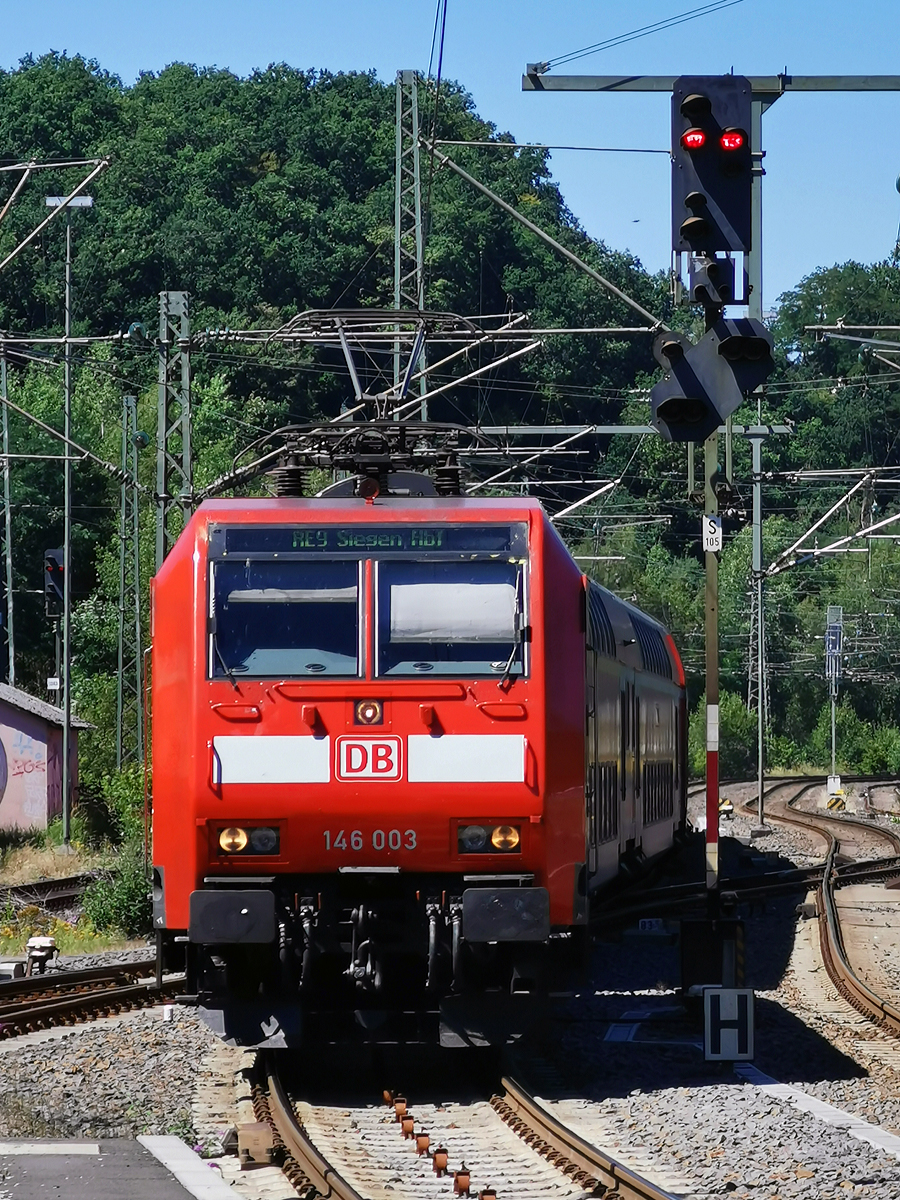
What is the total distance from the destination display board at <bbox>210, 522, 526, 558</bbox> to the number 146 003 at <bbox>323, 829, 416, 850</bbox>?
5.34ft

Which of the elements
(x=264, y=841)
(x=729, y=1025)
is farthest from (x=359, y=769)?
(x=729, y=1025)

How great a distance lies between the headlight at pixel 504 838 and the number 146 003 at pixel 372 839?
0.46 m

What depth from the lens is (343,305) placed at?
2975 inches

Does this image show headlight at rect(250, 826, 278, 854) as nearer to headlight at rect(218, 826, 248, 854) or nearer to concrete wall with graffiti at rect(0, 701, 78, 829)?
headlight at rect(218, 826, 248, 854)

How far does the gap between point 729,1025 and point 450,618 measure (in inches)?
124

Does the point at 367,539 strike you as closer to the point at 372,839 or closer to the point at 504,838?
the point at 372,839

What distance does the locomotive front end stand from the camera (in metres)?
10.3

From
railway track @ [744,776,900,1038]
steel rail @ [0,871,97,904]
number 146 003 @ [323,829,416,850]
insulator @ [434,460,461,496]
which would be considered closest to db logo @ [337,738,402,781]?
number 146 003 @ [323,829,416,850]

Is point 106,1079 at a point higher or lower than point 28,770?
higher

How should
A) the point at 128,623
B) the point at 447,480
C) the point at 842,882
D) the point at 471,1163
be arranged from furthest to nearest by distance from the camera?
the point at 128,623, the point at 842,882, the point at 447,480, the point at 471,1163

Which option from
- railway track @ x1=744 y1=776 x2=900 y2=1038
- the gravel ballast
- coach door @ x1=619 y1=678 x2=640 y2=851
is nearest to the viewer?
the gravel ballast

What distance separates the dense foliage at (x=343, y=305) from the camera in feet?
218

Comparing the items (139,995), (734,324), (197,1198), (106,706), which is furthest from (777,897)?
(106,706)

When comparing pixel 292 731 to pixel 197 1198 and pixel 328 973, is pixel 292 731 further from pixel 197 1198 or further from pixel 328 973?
pixel 197 1198
